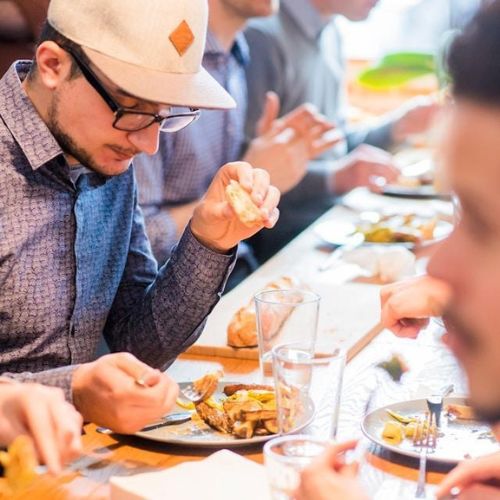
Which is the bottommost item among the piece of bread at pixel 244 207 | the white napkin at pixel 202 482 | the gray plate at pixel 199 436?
the gray plate at pixel 199 436

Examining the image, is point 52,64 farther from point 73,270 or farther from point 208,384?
point 208,384

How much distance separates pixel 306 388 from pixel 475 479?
244 mm

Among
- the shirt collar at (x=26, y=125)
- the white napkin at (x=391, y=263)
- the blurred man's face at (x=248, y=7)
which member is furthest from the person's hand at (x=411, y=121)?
the shirt collar at (x=26, y=125)

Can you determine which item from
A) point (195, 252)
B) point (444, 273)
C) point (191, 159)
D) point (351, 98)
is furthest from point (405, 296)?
point (351, 98)

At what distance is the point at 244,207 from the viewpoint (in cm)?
168

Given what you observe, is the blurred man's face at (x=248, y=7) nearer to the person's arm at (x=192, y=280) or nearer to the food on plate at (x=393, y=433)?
the person's arm at (x=192, y=280)

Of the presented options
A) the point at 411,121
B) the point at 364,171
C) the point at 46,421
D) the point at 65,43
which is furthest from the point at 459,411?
the point at 411,121

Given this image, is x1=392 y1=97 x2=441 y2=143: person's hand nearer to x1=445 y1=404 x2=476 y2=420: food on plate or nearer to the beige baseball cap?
the beige baseball cap

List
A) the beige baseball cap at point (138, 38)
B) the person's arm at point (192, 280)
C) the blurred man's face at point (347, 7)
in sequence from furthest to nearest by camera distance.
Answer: the blurred man's face at point (347, 7), the person's arm at point (192, 280), the beige baseball cap at point (138, 38)

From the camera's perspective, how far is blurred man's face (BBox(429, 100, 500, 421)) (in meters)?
0.68

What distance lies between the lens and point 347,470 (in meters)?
1.04

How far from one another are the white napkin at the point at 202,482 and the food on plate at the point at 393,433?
21cm

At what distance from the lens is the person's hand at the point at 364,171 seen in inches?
141

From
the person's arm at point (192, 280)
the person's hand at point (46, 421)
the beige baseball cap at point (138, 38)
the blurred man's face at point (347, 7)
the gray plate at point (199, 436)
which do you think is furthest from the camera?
the blurred man's face at point (347, 7)
